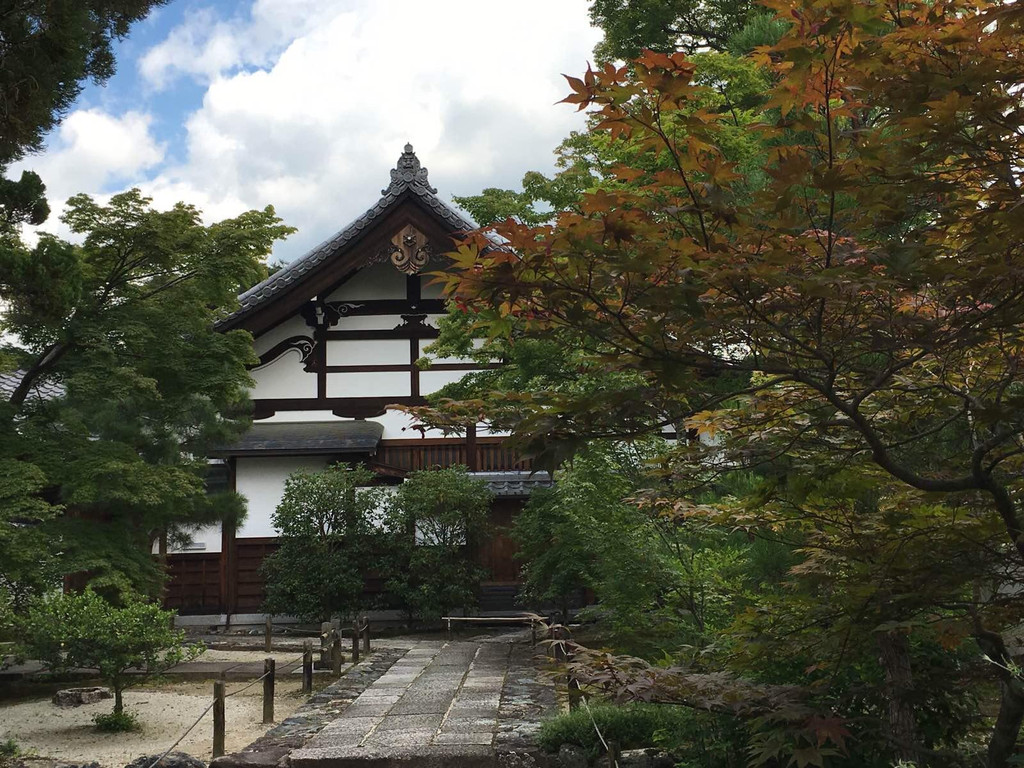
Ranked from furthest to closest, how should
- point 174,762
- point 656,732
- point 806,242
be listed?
1. point 174,762
2. point 656,732
3. point 806,242

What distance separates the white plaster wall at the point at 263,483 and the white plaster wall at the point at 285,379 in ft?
4.44

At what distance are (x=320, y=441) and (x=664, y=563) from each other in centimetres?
967

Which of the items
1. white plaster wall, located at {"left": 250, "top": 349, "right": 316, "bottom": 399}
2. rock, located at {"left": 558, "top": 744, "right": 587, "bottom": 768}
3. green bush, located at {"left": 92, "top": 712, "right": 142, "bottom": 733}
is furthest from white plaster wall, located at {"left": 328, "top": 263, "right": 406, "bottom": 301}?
rock, located at {"left": 558, "top": 744, "right": 587, "bottom": 768}

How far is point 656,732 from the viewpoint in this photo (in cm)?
598

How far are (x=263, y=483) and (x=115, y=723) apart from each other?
794 cm

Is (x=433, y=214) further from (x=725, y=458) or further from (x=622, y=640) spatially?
(x=725, y=458)

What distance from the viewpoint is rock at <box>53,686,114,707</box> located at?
11.1 meters

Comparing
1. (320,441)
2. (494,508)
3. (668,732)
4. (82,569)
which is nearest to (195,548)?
(320,441)

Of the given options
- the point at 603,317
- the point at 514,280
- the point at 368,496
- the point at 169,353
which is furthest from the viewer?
the point at 368,496

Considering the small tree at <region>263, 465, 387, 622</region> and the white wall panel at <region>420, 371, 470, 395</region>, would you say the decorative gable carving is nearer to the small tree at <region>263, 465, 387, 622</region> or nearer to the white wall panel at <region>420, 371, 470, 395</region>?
the white wall panel at <region>420, 371, 470, 395</region>

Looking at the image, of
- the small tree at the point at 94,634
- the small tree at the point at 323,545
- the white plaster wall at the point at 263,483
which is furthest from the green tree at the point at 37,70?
the white plaster wall at the point at 263,483

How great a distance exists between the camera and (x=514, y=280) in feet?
9.74

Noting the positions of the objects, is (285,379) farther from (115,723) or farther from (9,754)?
(9,754)

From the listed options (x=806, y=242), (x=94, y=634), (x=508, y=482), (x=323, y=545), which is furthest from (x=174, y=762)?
(x=508, y=482)
